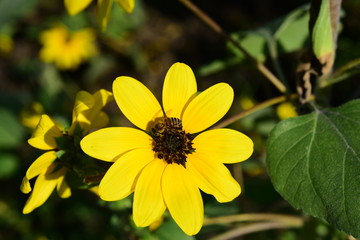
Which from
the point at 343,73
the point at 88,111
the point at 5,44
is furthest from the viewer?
the point at 5,44

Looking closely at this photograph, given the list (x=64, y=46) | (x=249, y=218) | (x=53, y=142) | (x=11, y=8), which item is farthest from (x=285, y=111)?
(x=64, y=46)

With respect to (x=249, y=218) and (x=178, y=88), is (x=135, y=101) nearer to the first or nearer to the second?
(x=178, y=88)

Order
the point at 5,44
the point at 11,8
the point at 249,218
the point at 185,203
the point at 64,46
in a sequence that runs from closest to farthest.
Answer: the point at 185,203
the point at 249,218
the point at 11,8
the point at 64,46
the point at 5,44

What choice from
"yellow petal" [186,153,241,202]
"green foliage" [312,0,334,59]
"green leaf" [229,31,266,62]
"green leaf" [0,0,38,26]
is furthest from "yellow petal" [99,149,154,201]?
"green leaf" [0,0,38,26]

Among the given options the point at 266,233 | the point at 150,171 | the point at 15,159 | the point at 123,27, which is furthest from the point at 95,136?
the point at 123,27

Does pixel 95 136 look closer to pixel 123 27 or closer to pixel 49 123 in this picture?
pixel 49 123

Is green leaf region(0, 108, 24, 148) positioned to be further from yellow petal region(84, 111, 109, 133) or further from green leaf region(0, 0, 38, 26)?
yellow petal region(84, 111, 109, 133)

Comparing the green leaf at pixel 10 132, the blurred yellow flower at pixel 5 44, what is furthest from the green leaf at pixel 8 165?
the blurred yellow flower at pixel 5 44

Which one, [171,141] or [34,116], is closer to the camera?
[171,141]

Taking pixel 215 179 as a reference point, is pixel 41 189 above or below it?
below
